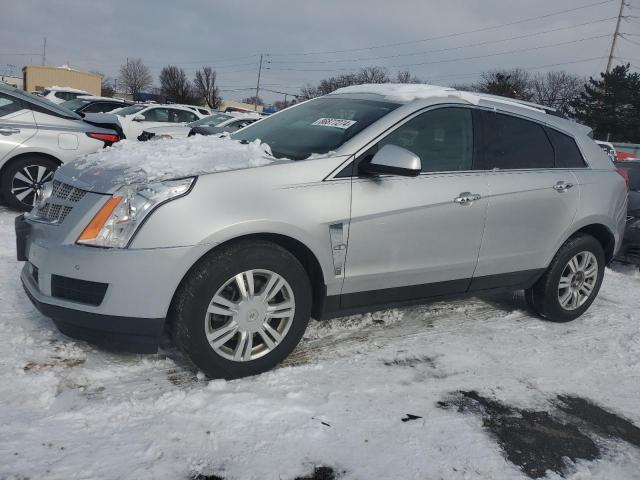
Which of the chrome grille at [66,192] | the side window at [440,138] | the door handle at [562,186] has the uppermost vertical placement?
the side window at [440,138]

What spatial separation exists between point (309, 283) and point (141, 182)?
106 centimetres

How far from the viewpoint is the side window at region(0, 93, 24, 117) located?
20.8 ft

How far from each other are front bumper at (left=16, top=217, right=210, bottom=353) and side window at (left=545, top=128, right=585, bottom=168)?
3012mm

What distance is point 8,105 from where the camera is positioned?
6.39 meters

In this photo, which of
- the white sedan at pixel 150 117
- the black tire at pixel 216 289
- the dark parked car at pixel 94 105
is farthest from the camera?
the dark parked car at pixel 94 105

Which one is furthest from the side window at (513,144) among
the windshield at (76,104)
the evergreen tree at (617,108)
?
the evergreen tree at (617,108)

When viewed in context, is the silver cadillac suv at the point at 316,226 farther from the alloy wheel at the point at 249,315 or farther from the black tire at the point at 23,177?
the black tire at the point at 23,177

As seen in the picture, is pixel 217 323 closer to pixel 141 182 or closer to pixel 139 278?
pixel 139 278

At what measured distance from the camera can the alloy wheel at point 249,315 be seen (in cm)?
289

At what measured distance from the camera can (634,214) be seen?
6.83 m

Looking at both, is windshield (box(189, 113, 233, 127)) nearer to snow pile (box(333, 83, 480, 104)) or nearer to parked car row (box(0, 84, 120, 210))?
parked car row (box(0, 84, 120, 210))

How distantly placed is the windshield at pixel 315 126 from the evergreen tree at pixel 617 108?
5262 cm

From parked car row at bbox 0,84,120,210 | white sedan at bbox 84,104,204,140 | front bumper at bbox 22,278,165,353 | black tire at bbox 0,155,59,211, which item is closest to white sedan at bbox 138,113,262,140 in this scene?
white sedan at bbox 84,104,204,140

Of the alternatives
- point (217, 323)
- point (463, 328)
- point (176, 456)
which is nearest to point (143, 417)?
point (176, 456)
